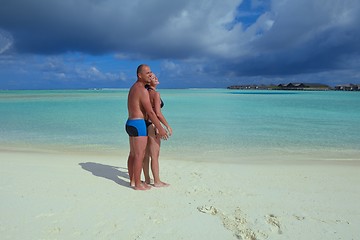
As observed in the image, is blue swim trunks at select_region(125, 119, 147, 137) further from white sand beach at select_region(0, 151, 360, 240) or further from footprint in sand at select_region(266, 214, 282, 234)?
footprint in sand at select_region(266, 214, 282, 234)

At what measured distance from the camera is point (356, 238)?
3422 mm

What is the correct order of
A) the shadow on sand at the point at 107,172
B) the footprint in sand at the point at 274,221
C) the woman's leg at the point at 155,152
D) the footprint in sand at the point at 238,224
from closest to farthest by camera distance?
the footprint in sand at the point at 238,224 → the footprint in sand at the point at 274,221 → the woman's leg at the point at 155,152 → the shadow on sand at the point at 107,172

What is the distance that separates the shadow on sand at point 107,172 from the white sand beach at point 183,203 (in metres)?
0.02

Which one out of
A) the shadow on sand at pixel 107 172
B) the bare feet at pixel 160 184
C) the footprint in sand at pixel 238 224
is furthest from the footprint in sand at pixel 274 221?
the shadow on sand at pixel 107 172

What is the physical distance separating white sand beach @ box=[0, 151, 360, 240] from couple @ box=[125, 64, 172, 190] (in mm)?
569

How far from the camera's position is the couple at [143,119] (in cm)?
471

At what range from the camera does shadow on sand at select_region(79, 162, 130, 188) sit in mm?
5551

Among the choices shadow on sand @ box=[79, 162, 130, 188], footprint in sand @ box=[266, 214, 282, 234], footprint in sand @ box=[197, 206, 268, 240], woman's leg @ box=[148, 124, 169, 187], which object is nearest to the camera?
footprint in sand @ box=[197, 206, 268, 240]

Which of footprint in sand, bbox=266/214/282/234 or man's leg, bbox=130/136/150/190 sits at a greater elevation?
man's leg, bbox=130/136/150/190

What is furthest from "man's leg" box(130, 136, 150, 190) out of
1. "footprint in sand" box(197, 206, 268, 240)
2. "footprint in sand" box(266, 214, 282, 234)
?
"footprint in sand" box(266, 214, 282, 234)

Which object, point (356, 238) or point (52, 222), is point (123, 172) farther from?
point (356, 238)

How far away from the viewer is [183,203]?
4.36 meters

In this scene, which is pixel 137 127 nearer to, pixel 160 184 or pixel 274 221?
pixel 160 184

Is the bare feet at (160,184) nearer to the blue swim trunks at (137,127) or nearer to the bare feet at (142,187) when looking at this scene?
the bare feet at (142,187)
